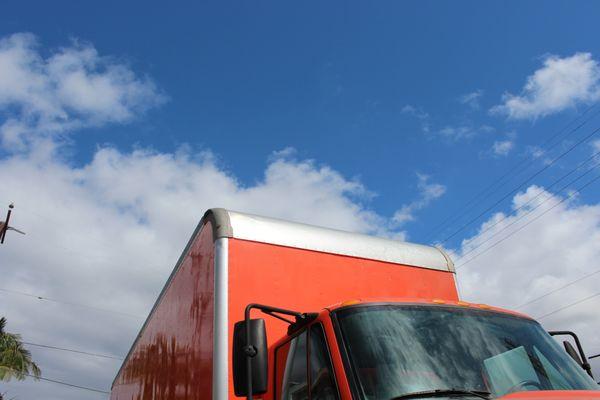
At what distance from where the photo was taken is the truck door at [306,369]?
289 centimetres

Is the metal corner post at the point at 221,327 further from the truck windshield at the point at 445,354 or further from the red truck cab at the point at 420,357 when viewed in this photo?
the truck windshield at the point at 445,354

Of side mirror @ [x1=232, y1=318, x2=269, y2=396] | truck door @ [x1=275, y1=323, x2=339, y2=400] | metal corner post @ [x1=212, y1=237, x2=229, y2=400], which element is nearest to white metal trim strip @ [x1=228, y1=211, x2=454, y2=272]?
metal corner post @ [x1=212, y1=237, x2=229, y2=400]

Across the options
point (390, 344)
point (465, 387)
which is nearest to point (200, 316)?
point (390, 344)

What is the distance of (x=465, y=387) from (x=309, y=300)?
1.89 m

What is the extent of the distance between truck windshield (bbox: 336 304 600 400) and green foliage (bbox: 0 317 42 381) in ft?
72.5

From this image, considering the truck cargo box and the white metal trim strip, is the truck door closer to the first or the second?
the truck cargo box

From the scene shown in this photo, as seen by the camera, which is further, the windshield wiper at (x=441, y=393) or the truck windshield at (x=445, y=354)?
the truck windshield at (x=445, y=354)

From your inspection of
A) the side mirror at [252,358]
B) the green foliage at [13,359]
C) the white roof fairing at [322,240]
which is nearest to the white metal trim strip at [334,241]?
the white roof fairing at [322,240]

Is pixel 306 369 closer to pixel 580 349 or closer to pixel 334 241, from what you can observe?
pixel 334 241

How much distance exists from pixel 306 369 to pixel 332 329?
1.10 feet

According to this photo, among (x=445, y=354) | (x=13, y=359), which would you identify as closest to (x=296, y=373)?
(x=445, y=354)

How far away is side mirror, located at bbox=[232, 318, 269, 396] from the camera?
2.88 m

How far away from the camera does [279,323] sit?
3.98 metres

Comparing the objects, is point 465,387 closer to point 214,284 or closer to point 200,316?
point 214,284
